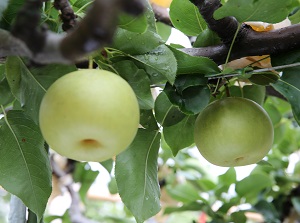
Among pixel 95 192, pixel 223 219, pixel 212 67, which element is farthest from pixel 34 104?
pixel 95 192

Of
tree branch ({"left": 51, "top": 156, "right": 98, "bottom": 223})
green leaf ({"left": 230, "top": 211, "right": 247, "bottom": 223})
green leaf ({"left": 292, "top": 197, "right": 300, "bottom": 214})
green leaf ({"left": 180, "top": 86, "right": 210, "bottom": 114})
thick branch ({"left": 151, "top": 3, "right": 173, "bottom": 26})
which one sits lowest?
tree branch ({"left": 51, "top": 156, "right": 98, "bottom": 223})

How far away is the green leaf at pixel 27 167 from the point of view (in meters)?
0.59

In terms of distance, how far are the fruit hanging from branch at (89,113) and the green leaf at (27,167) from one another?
0.17m

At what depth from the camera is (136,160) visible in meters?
0.61

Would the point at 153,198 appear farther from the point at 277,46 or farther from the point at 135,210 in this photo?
the point at 277,46

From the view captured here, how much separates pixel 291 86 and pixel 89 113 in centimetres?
30

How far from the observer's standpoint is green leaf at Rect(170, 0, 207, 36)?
645 millimetres

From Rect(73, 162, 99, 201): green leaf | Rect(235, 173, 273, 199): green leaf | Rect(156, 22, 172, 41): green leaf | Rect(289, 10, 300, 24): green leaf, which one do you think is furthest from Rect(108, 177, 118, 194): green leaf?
Rect(289, 10, 300, 24): green leaf

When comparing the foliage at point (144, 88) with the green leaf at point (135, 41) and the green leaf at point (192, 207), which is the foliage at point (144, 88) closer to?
the green leaf at point (135, 41)

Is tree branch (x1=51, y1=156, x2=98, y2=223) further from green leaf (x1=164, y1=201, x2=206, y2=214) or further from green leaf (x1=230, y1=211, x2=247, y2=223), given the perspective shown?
green leaf (x1=230, y1=211, x2=247, y2=223)

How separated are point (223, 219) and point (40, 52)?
0.84 metres

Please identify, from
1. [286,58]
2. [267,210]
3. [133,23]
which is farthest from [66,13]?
[267,210]

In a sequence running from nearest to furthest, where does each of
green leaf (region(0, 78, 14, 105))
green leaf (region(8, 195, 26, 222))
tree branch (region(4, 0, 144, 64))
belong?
tree branch (region(4, 0, 144, 64)), green leaf (region(0, 78, 14, 105)), green leaf (region(8, 195, 26, 222))

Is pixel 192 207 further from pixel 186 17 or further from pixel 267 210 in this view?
pixel 186 17
